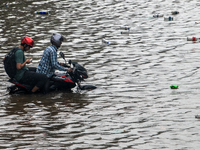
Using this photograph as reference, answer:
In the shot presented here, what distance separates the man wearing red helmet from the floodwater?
35 centimetres

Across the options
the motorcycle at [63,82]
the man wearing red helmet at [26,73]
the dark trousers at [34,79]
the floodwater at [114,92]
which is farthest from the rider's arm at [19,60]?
the floodwater at [114,92]

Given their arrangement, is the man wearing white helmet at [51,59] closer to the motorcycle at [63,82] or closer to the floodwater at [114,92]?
the motorcycle at [63,82]

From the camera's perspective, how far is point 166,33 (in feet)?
53.2

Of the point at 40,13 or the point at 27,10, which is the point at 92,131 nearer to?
the point at 40,13

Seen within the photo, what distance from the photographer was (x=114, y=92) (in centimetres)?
981

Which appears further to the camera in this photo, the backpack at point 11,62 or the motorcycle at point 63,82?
the motorcycle at point 63,82

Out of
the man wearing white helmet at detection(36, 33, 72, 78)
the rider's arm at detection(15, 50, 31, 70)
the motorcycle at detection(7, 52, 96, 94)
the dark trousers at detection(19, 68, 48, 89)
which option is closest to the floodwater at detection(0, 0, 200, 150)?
the motorcycle at detection(7, 52, 96, 94)

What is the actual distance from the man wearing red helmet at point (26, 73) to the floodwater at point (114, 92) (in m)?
0.35

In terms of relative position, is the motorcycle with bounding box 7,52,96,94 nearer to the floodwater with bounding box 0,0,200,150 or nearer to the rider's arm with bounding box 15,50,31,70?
the floodwater with bounding box 0,0,200,150

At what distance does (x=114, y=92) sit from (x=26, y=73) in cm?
220

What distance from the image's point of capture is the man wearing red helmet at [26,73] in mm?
9492

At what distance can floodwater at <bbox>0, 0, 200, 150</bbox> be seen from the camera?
22.9 ft

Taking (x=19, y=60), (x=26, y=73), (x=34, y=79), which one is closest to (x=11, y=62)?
(x=19, y=60)

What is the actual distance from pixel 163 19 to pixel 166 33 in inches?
127
